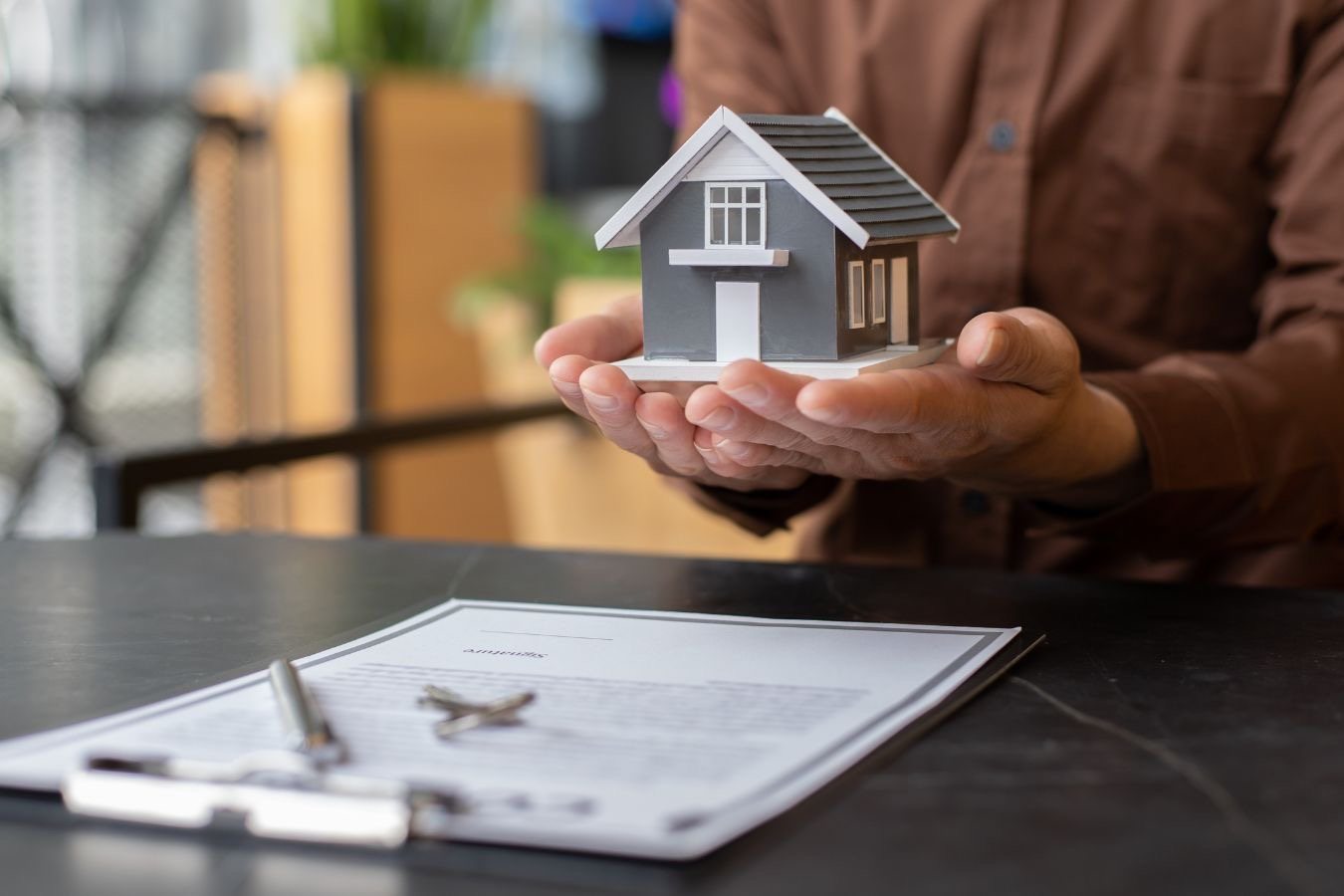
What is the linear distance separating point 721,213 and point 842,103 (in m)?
0.41

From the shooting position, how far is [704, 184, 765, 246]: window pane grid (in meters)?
0.74

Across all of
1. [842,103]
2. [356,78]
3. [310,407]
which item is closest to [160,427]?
[310,407]

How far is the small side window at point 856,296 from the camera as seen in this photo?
754 millimetres

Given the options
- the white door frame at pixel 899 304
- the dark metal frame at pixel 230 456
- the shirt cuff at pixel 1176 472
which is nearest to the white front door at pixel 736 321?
the white door frame at pixel 899 304

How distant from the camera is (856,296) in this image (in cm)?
76

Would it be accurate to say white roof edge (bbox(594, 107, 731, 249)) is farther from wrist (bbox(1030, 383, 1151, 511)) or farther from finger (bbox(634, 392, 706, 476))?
wrist (bbox(1030, 383, 1151, 511))

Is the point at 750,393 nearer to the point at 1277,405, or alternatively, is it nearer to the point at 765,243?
the point at 765,243

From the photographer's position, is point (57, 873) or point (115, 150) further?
point (115, 150)

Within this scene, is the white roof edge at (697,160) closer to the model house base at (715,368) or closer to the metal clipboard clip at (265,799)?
the model house base at (715,368)

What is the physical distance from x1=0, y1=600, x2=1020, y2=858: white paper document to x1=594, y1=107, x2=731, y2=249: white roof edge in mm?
221

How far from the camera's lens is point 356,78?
270cm

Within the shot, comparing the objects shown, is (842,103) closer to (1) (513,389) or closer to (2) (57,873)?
(2) (57,873)

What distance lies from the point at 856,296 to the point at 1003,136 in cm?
36
